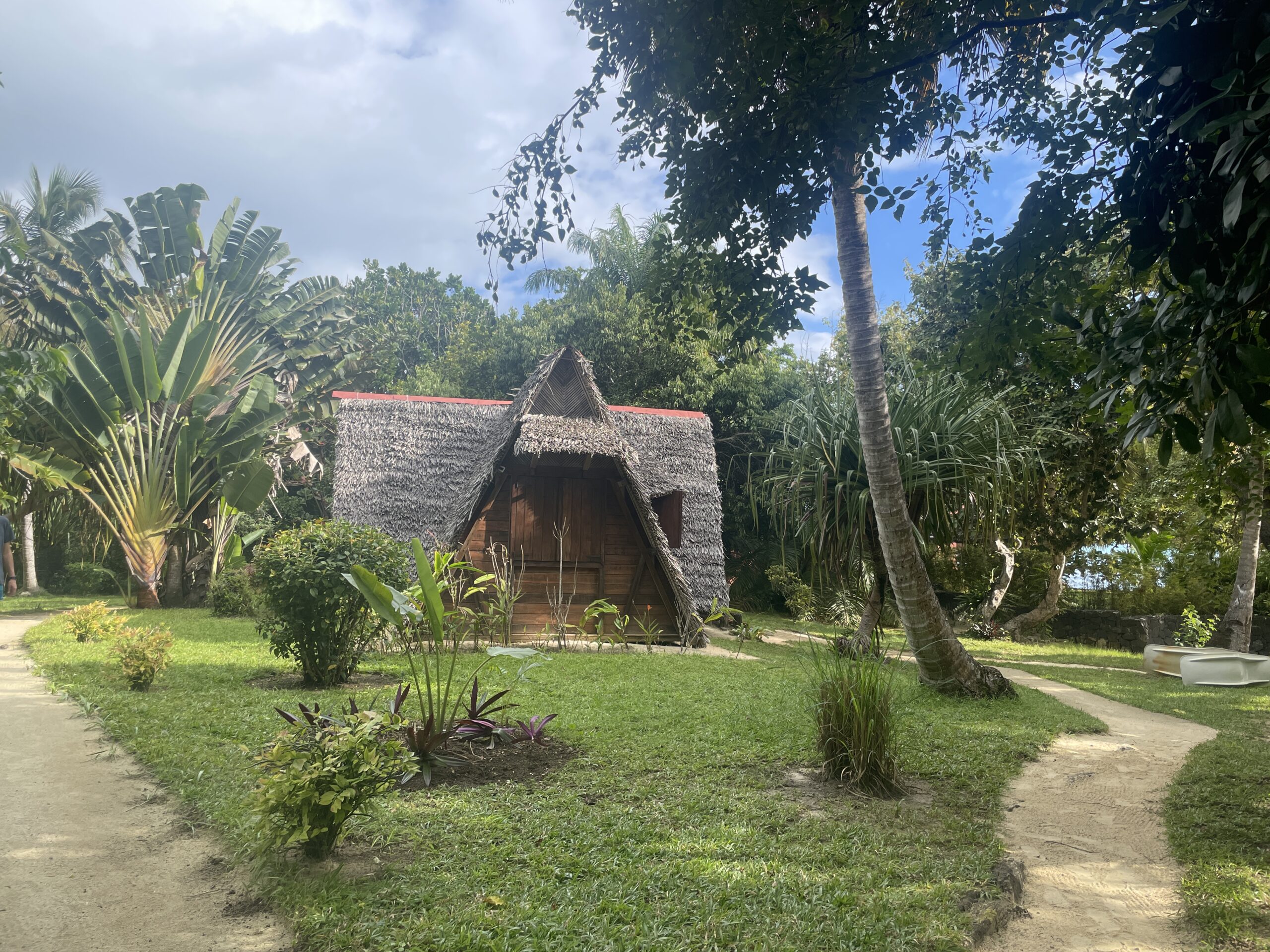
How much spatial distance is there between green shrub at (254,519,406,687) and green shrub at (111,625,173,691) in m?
0.86

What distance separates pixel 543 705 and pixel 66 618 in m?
8.95

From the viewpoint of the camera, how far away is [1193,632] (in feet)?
43.8

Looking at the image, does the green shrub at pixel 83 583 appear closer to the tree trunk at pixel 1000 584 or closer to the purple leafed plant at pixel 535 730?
the purple leafed plant at pixel 535 730

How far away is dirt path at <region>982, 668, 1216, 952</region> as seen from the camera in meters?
3.13

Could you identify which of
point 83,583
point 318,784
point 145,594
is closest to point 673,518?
point 145,594

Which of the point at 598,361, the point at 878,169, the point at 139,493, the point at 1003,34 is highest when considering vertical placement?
the point at 598,361

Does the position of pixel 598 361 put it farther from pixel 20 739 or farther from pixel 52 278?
pixel 20 739

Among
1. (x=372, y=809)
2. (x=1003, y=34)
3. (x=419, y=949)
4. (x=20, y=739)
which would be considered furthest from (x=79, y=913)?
(x=1003, y=34)

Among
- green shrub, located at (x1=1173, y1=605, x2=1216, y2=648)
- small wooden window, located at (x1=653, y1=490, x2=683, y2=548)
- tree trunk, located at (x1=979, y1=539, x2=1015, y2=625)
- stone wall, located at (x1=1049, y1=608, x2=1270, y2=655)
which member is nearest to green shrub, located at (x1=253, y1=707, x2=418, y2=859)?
small wooden window, located at (x1=653, y1=490, x2=683, y2=548)

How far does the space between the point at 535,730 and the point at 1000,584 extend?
1312cm

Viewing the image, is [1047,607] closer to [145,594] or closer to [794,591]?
[794,591]

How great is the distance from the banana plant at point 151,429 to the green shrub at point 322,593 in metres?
8.21

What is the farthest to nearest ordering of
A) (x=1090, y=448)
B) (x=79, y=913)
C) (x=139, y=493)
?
(x=139, y=493) → (x=1090, y=448) → (x=79, y=913)

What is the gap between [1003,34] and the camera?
5742mm
